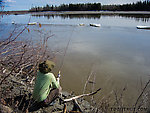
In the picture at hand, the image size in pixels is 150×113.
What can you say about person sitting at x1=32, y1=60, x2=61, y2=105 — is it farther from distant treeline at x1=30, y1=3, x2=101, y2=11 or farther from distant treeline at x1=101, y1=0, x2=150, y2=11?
distant treeline at x1=30, y1=3, x2=101, y2=11

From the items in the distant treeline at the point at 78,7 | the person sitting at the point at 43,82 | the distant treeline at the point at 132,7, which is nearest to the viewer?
the person sitting at the point at 43,82

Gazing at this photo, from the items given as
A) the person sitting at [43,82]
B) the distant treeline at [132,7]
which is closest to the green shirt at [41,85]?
the person sitting at [43,82]

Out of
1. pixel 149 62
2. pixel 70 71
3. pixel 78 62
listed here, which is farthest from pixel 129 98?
pixel 149 62

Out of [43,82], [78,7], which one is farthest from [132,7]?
[43,82]

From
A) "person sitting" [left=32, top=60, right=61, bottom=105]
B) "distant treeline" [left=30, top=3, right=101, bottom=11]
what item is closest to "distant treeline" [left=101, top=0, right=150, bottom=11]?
"distant treeline" [left=30, top=3, right=101, bottom=11]

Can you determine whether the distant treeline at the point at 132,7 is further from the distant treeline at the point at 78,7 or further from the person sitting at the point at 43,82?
the person sitting at the point at 43,82

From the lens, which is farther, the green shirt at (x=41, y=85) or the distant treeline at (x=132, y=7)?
the distant treeline at (x=132, y=7)

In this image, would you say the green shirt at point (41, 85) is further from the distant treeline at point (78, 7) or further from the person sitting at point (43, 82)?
the distant treeline at point (78, 7)

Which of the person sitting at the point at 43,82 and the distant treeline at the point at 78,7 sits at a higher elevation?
the distant treeline at the point at 78,7

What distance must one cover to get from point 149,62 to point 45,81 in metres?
5.32

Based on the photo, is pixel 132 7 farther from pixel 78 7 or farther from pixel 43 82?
pixel 43 82

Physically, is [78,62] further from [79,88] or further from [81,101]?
[81,101]

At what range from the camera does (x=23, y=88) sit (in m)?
3.33

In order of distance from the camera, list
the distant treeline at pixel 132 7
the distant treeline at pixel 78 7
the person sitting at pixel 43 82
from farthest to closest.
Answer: the distant treeline at pixel 78 7 < the distant treeline at pixel 132 7 < the person sitting at pixel 43 82
